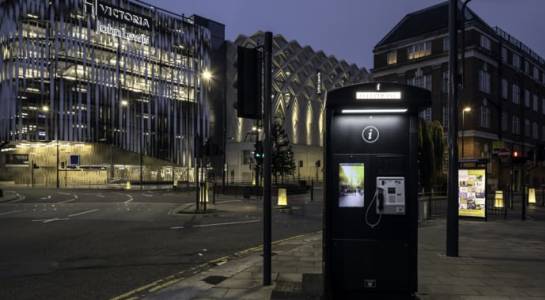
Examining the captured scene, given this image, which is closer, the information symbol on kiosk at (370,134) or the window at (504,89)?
the information symbol on kiosk at (370,134)

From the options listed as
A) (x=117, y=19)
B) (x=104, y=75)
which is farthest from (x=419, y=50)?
(x=104, y=75)

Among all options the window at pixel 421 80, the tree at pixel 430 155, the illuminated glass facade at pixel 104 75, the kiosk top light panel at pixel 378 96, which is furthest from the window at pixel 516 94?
the kiosk top light panel at pixel 378 96

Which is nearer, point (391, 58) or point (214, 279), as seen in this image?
point (214, 279)

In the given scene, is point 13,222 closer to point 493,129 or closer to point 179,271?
point 179,271

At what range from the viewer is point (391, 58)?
57406 mm

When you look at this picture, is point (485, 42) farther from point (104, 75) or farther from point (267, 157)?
point (267, 157)

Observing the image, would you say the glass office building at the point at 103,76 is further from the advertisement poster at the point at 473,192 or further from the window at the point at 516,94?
the window at the point at 516,94

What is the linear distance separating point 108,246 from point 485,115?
167 ft

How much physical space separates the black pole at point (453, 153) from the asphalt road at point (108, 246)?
477 centimetres

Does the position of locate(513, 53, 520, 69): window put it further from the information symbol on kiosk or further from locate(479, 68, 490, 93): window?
the information symbol on kiosk

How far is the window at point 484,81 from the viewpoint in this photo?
4991 centimetres

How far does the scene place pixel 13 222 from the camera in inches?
611

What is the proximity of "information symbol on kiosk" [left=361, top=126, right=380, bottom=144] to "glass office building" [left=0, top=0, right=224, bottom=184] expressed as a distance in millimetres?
44213

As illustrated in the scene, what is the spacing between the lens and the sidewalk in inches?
242
